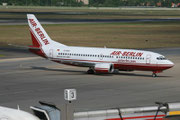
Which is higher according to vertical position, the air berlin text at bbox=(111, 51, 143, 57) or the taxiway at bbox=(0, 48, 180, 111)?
the air berlin text at bbox=(111, 51, 143, 57)

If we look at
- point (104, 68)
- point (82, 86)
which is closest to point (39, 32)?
point (104, 68)

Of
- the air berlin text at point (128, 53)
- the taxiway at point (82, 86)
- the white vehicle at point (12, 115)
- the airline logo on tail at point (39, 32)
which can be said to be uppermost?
the white vehicle at point (12, 115)

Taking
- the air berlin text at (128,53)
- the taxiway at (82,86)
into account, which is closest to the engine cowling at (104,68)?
the taxiway at (82,86)

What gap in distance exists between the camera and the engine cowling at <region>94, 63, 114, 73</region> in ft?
187

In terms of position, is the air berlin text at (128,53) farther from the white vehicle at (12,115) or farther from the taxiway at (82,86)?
the white vehicle at (12,115)

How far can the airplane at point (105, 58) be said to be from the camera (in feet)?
184

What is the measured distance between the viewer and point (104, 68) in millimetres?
57094

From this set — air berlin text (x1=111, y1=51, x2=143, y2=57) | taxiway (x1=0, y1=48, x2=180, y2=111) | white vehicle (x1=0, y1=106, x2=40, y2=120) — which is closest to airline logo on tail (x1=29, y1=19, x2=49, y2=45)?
taxiway (x1=0, y1=48, x2=180, y2=111)

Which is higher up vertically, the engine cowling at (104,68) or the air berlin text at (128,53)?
the air berlin text at (128,53)

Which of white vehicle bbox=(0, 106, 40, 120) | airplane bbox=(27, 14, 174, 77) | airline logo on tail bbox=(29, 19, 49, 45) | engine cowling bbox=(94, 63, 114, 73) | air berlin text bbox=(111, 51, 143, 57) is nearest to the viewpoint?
white vehicle bbox=(0, 106, 40, 120)

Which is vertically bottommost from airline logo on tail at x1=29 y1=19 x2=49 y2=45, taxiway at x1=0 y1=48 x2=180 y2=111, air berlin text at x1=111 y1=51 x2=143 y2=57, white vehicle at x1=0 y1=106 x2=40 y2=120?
taxiway at x1=0 y1=48 x2=180 y2=111

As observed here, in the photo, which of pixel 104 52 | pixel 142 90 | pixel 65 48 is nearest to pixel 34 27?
pixel 65 48

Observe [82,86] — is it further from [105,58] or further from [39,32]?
[39,32]

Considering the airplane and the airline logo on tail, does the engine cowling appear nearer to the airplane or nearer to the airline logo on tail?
the airplane
